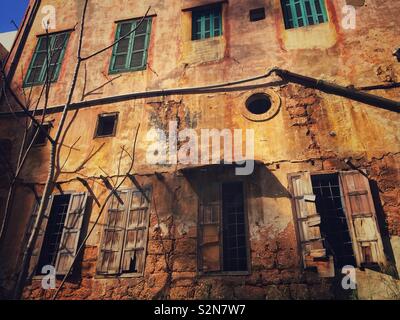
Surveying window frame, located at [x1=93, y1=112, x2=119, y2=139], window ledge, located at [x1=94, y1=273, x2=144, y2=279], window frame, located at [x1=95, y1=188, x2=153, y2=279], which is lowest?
window ledge, located at [x1=94, y1=273, x2=144, y2=279]

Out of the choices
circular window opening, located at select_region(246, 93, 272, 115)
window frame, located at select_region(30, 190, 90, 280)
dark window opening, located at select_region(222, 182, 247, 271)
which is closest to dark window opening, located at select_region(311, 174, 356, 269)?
dark window opening, located at select_region(222, 182, 247, 271)

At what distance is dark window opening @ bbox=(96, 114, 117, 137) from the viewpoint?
30.9 ft

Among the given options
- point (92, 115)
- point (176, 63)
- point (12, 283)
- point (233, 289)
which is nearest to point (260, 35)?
point (176, 63)

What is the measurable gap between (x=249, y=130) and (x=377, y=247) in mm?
3915

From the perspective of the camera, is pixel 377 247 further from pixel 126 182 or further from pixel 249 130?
pixel 126 182

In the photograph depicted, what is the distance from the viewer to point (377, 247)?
6281 millimetres

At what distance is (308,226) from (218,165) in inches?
94.6

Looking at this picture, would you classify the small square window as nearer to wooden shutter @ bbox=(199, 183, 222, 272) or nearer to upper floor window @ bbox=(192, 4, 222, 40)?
wooden shutter @ bbox=(199, 183, 222, 272)

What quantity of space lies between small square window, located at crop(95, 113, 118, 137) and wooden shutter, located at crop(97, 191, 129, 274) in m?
2.16

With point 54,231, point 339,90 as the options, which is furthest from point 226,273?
point 339,90

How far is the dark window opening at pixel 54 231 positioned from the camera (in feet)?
26.3

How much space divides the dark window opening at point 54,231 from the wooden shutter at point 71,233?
35cm

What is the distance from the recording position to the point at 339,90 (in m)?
8.14

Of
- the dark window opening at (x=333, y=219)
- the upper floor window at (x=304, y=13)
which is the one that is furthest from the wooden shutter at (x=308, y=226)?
the upper floor window at (x=304, y=13)
